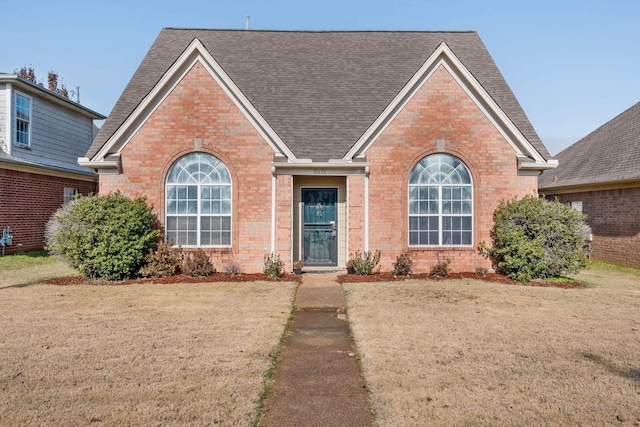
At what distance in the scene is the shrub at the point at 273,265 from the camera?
11844 mm

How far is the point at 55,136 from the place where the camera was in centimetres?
1939

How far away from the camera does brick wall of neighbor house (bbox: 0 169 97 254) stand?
15.5 m

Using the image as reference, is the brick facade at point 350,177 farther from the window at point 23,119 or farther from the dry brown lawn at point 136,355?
the window at point 23,119

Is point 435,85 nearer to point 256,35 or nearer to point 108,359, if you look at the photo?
point 256,35

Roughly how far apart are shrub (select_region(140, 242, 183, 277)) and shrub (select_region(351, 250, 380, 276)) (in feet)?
16.2

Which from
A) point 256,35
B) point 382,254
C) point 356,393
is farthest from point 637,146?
point 356,393

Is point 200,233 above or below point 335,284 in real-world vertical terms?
above

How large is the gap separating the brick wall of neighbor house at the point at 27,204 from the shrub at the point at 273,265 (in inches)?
409

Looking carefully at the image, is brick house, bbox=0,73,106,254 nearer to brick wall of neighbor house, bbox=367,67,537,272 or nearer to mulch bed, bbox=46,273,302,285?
mulch bed, bbox=46,273,302,285

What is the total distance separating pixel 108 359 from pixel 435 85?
423 inches

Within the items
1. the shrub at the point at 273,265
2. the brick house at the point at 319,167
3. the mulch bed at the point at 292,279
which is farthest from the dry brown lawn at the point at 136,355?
the brick house at the point at 319,167

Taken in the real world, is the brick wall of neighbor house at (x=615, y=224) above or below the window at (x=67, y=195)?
below

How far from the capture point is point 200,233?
40.4 feet

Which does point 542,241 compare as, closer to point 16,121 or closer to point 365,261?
point 365,261
